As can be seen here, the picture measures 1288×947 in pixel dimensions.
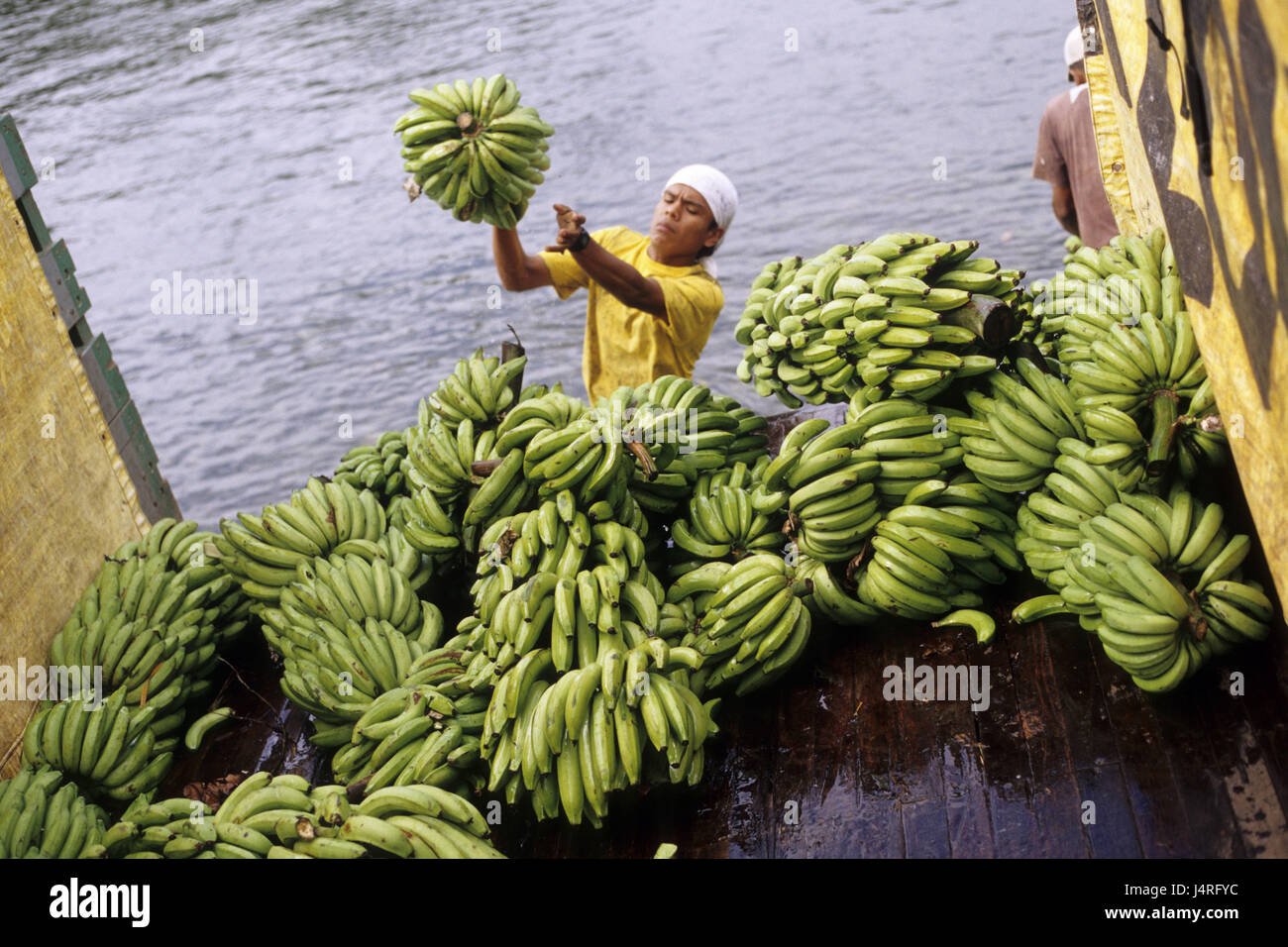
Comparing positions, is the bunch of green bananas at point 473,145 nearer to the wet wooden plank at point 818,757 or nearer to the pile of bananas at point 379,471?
the pile of bananas at point 379,471

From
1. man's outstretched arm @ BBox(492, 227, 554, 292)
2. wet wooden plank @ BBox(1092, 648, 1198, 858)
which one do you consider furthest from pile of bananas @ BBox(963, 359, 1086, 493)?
man's outstretched arm @ BBox(492, 227, 554, 292)

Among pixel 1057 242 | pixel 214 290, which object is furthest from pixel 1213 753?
pixel 214 290

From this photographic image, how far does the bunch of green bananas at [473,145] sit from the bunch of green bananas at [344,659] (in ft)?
5.86

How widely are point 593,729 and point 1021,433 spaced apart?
71.9 inches

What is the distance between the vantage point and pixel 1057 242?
1158 centimetres

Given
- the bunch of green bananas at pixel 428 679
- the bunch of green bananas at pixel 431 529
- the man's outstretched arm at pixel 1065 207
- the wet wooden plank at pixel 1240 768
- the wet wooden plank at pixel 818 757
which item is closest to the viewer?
the wet wooden plank at pixel 1240 768

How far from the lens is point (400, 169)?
15383 millimetres

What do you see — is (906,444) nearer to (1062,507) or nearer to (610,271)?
(1062,507)

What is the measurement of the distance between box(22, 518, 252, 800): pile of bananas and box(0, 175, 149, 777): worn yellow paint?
114mm

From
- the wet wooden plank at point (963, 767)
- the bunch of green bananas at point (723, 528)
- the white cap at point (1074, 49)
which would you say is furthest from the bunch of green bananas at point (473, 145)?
the white cap at point (1074, 49)

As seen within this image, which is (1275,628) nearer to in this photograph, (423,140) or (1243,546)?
(1243,546)

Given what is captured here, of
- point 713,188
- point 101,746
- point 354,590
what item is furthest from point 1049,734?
point 101,746

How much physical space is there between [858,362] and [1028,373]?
2.01 feet

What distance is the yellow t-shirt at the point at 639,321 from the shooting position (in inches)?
227
